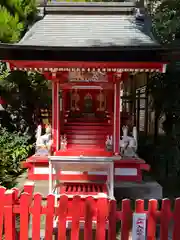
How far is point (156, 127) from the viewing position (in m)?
8.94

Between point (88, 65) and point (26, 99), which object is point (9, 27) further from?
point (88, 65)

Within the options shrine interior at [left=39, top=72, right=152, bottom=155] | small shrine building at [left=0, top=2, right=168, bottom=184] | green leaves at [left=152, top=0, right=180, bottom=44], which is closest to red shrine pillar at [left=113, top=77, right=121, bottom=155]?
small shrine building at [left=0, top=2, right=168, bottom=184]

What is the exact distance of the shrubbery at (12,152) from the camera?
6.46 meters

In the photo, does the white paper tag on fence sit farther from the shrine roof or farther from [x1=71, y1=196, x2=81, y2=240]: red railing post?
the shrine roof

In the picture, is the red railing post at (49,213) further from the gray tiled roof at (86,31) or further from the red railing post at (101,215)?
the gray tiled roof at (86,31)

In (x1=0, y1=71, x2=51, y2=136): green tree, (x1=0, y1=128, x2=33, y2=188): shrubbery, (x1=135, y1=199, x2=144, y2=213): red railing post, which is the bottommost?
(x1=0, y1=128, x2=33, y2=188): shrubbery

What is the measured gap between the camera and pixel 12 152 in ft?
24.3

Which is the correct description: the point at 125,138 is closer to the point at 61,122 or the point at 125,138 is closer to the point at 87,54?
the point at 61,122

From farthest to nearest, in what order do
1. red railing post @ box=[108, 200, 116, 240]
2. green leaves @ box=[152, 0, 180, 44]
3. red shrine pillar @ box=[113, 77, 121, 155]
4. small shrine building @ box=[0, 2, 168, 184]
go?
green leaves @ box=[152, 0, 180, 44] → red shrine pillar @ box=[113, 77, 121, 155] → small shrine building @ box=[0, 2, 168, 184] → red railing post @ box=[108, 200, 116, 240]

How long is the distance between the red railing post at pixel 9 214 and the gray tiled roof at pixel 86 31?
11.7ft

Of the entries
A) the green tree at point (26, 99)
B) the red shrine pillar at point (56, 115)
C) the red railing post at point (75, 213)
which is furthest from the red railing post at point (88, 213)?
the green tree at point (26, 99)

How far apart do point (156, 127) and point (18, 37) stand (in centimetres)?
489

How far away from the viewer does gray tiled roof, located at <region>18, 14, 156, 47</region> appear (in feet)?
19.2

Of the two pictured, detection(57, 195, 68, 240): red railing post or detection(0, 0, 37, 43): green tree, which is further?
detection(0, 0, 37, 43): green tree
